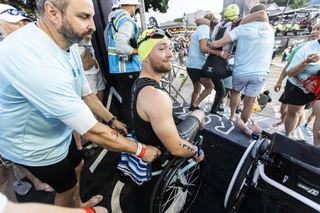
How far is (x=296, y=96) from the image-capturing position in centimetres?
243

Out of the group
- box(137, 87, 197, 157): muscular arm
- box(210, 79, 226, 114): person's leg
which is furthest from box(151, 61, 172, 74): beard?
box(210, 79, 226, 114): person's leg

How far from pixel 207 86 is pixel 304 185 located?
2.34 meters

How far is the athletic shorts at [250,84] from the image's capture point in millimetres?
2504

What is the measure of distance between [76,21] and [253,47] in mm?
2188

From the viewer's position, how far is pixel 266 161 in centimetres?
129

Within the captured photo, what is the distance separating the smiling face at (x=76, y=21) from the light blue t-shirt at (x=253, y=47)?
2007 millimetres

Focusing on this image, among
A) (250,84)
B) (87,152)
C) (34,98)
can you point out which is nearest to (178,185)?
(34,98)

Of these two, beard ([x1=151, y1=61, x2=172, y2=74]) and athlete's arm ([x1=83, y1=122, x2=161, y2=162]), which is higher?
beard ([x1=151, y1=61, x2=172, y2=74])

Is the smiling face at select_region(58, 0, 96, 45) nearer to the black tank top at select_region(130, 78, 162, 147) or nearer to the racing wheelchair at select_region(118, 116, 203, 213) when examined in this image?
the black tank top at select_region(130, 78, 162, 147)

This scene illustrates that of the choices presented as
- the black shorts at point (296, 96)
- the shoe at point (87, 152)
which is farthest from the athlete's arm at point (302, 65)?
the shoe at point (87, 152)

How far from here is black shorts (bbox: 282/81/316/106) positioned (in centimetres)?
235

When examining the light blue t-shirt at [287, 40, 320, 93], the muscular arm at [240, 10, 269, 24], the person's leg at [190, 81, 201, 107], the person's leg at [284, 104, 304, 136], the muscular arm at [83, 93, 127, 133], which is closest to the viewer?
the muscular arm at [83, 93, 127, 133]

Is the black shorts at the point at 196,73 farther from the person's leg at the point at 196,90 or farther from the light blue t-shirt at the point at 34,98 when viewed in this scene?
the light blue t-shirt at the point at 34,98

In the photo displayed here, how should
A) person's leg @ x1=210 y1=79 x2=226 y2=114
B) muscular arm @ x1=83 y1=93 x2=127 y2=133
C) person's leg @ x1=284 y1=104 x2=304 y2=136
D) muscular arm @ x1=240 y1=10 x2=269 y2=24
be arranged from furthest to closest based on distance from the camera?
person's leg @ x1=210 y1=79 x2=226 y2=114
person's leg @ x1=284 y1=104 x2=304 y2=136
muscular arm @ x1=240 y1=10 x2=269 y2=24
muscular arm @ x1=83 y1=93 x2=127 y2=133
